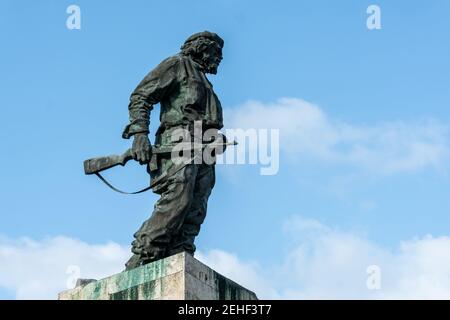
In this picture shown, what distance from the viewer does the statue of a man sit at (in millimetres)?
16812

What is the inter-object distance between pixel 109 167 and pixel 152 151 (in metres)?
0.77

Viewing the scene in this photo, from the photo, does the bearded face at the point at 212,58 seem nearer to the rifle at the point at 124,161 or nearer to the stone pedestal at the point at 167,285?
the rifle at the point at 124,161

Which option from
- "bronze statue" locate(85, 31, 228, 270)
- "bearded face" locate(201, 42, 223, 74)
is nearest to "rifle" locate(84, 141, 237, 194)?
"bronze statue" locate(85, 31, 228, 270)

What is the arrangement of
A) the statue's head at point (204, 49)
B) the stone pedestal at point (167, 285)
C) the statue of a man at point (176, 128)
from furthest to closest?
1. the statue's head at point (204, 49)
2. the statue of a man at point (176, 128)
3. the stone pedestal at point (167, 285)

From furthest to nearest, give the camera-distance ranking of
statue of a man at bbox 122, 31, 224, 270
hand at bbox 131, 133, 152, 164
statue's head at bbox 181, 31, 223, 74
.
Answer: statue's head at bbox 181, 31, 223, 74, hand at bbox 131, 133, 152, 164, statue of a man at bbox 122, 31, 224, 270

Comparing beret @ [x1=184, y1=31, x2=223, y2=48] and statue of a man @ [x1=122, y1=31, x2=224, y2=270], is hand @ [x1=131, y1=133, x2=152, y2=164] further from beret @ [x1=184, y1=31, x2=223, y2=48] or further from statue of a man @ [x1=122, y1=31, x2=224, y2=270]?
beret @ [x1=184, y1=31, x2=223, y2=48]

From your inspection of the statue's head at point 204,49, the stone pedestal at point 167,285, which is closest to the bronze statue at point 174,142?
the statue's head at point 204,49

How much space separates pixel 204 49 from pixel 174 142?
183 cm

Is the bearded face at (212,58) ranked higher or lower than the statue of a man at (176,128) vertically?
higher

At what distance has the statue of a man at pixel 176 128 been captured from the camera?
662 inches

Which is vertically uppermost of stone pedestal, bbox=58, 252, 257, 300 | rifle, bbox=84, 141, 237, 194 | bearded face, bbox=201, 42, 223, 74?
bearded face, bbox=201, 42, 223, 74

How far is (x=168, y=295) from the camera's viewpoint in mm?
15664

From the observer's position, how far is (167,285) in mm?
15766
